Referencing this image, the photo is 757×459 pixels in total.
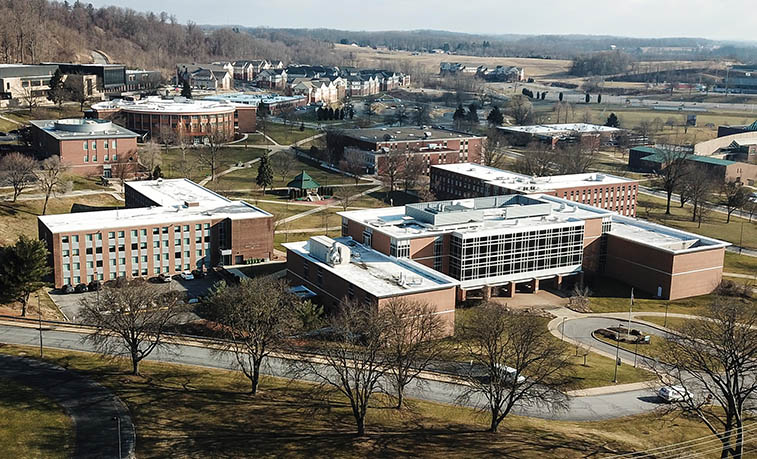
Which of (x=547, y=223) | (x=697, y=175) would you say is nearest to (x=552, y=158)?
(x=697, y=175)

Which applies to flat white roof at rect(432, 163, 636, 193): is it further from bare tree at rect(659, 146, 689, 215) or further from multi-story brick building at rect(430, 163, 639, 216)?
bare tree at rect(659, 146, 689, 215)

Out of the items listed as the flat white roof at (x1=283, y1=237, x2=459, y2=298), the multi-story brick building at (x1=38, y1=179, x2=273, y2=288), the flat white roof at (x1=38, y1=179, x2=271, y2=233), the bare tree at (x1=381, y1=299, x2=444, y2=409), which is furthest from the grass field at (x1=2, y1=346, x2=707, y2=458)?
the flat white roof at (x1=38, y1=179, x2=271, y2=233)

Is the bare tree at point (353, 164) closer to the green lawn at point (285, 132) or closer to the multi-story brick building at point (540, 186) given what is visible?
the multi-story brick building at point (540, 186)

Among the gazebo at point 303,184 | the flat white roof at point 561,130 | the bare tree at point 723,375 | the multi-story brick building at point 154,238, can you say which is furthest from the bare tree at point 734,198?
the multi-story brick building at point 154,238

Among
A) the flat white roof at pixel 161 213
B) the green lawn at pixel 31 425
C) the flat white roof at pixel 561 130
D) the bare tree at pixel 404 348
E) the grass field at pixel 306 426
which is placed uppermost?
the flat white roof at pixel 561 130

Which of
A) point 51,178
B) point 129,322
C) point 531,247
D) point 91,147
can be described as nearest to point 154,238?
point 51,178

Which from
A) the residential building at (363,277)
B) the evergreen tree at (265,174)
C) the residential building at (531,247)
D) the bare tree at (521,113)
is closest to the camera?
the residential building at (363,277)

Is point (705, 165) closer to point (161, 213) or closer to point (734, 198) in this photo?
point (734, 198)
